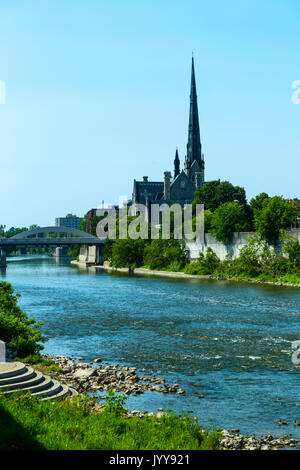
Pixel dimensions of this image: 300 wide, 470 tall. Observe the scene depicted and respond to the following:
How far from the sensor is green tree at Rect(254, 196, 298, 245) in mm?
55138

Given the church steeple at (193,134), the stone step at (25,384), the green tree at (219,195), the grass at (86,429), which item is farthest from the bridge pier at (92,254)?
the grass at (86,429)

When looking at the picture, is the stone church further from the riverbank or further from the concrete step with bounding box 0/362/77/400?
the concrete step with bounding box 0/362/77/400

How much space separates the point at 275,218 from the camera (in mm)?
55812

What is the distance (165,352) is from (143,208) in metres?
102

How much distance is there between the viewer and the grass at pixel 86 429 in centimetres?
1123

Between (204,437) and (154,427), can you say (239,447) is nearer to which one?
(204,437)

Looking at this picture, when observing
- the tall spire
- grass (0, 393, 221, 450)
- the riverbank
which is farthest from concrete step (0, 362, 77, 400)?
the tall spire

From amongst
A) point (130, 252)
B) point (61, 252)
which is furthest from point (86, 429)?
point (61, 252)

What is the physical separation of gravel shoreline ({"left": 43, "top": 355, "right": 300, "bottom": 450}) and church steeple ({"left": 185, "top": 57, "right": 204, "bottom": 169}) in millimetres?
103219

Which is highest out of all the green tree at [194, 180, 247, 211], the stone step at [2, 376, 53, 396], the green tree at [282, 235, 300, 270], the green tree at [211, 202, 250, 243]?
the green tree at [194, 180, 247, 211]

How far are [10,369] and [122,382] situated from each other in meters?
3.71

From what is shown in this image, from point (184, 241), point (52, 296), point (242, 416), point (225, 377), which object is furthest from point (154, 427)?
point (184, 241)

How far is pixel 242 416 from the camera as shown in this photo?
15.0 m

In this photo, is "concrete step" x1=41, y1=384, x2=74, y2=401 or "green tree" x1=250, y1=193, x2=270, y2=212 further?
"green tree" x1=250, y1=193, x2=270, y2=212
